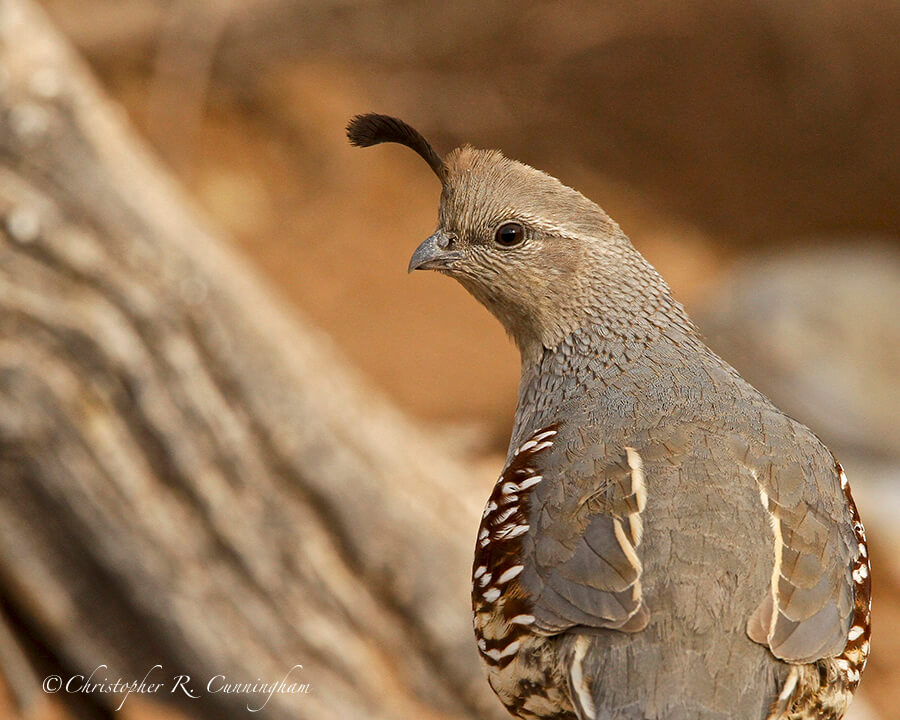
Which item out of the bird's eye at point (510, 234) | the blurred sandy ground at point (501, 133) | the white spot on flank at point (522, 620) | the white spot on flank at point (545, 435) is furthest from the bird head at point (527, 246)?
the blurred sandy ground at point (501, 133)

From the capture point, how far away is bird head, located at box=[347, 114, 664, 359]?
328 cm

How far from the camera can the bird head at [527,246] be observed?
3283 millimetres

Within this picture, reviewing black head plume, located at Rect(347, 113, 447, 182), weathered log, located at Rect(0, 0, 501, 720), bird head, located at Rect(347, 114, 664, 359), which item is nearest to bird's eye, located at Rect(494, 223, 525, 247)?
bird head, located at Rect(347, 114, 664, 359)

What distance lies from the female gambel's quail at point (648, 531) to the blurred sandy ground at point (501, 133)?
5.69 m

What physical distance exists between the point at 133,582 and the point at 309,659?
2.61 ft

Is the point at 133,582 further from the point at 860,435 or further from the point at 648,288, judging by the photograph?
the point at 860,435

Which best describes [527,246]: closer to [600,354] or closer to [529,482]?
[600,354]

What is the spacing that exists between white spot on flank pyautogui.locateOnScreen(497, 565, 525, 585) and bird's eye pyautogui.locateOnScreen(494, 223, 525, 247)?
39.8 inches

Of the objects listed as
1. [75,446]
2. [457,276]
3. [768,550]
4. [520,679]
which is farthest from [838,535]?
[75,446]

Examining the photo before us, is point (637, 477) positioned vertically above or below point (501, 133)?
below

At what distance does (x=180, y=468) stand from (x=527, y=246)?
2028 millimetres

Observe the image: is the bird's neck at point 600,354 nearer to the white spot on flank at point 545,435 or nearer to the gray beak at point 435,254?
the white spot on flank at point 545,435

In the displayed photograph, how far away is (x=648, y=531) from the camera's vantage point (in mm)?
2566

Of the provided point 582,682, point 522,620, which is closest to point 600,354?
point 522,620
